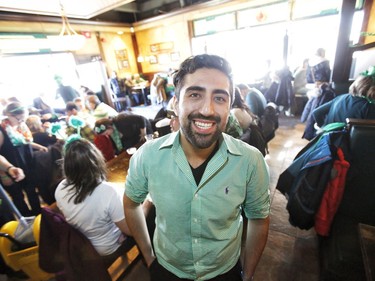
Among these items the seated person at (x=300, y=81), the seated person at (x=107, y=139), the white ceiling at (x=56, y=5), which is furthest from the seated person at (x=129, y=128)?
the seated person at (x=300, y=81)

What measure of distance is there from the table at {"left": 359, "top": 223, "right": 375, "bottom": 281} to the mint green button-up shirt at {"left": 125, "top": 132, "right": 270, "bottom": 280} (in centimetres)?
46

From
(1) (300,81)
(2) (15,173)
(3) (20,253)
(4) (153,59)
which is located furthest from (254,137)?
(4) (153,59)

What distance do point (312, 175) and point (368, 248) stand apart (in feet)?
2.03

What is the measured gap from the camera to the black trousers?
3.28 feet

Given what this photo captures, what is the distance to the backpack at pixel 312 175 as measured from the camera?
145 cm

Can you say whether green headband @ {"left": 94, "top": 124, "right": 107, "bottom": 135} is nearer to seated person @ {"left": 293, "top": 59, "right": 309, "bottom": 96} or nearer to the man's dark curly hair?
the man's dark curly hair

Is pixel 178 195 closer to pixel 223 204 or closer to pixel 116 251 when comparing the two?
pixel 223 204

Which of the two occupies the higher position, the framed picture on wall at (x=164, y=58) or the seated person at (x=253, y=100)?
the framed picture on wall at (x=164, y=58)

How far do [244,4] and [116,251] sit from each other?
7675 mm

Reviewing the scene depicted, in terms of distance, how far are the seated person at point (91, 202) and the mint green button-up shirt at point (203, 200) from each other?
1.57 ft

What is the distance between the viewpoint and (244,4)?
21.2 feet

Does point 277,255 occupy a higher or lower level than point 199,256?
lower

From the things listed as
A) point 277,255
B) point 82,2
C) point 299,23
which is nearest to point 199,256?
point 277,255

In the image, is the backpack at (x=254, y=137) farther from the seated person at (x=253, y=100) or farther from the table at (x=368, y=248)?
the table at (x=368, y=248)
